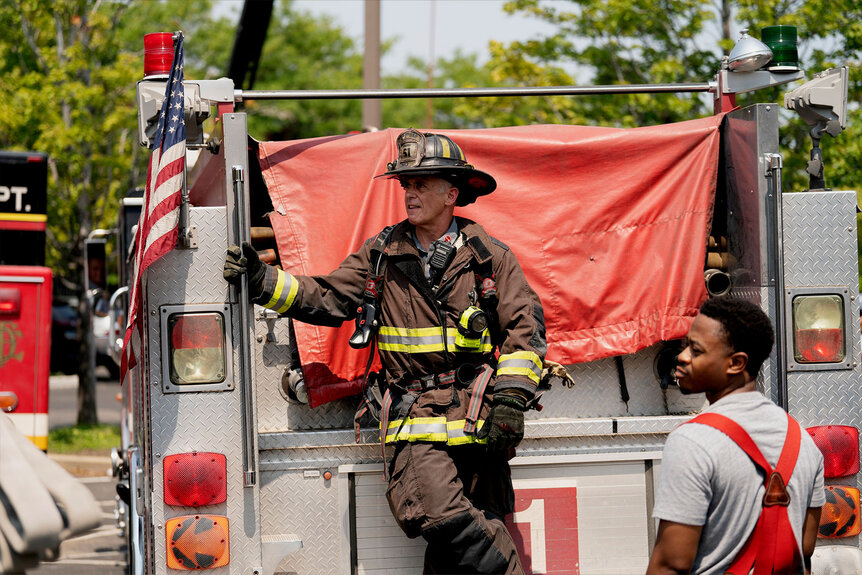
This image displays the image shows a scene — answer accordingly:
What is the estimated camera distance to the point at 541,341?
4297mm

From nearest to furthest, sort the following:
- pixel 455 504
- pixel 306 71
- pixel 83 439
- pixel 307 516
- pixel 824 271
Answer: pixel 455 504 < pixel 307 516 < pixel 824 271 < pixel 83 439 < pixel 306 71

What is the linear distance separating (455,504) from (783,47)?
8.49ft

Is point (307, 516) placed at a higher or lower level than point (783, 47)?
lower

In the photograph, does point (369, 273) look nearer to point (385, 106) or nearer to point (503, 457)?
point (503, 457)

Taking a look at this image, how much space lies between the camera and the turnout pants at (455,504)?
415cm

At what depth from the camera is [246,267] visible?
4.21 m

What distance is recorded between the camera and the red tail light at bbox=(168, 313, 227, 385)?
4.27m

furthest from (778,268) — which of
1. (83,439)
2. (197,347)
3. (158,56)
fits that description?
(83,439)

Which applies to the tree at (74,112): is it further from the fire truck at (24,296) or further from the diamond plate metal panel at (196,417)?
the diamond plate metal panel at (196,417)

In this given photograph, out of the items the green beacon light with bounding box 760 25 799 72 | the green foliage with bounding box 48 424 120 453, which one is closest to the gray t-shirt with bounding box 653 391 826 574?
the green beacon light with bounding box 760 25 799 72

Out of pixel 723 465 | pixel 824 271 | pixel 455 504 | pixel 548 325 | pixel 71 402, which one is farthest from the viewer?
pixel 71 402

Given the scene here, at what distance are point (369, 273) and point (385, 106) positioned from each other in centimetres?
3068

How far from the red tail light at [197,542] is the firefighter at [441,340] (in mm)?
689

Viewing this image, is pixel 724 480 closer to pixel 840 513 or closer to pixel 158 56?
pixel 840 513
